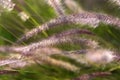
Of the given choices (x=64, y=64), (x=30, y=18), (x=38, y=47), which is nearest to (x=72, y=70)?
(x=64, y=64)

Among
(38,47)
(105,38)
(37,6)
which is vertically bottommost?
(38,47)

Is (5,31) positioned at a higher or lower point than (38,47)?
higher

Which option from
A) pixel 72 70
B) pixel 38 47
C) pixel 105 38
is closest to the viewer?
pixel 38 47

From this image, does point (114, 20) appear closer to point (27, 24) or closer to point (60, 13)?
point (60, 13)

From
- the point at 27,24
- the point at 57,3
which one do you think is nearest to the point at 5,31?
the point at 27,24

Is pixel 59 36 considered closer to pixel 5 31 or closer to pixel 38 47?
pixel 38 47

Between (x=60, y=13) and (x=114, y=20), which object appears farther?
(x=60, y=13)

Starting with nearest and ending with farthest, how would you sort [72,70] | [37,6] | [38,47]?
[38,47]
[72,70]
[37,6]
